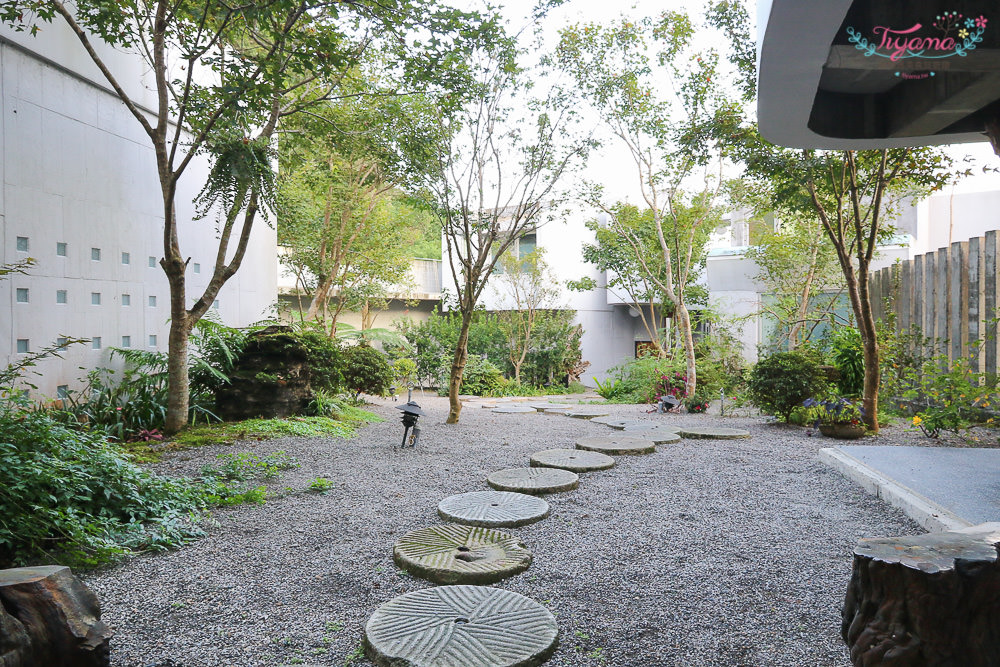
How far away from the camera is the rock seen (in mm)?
6609

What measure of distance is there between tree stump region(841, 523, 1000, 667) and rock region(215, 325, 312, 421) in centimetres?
606

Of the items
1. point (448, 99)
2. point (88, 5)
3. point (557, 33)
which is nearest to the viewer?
point (88, 5)

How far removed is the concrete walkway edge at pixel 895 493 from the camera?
128 inches

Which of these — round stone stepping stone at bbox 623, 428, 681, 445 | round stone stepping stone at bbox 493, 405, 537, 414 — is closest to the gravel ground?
round stone stepping stone at bbox 623, 428, 681, 445

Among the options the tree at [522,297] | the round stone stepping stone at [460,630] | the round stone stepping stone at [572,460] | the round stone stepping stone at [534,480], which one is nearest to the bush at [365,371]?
the round stone stepping stone at [572,460]

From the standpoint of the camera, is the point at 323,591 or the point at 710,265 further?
the point at 710,265

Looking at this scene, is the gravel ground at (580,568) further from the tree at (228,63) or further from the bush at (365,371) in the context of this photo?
the bush at (365,371)

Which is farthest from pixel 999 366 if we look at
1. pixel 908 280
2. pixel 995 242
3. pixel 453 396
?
pixel 453 396

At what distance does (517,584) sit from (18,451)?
2.59m

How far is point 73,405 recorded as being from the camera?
17.9ft

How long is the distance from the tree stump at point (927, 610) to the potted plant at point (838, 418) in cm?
498

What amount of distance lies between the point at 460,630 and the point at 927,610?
4.94 ft

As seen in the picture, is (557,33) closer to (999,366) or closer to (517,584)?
(999,366)

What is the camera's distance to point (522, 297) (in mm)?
16062
